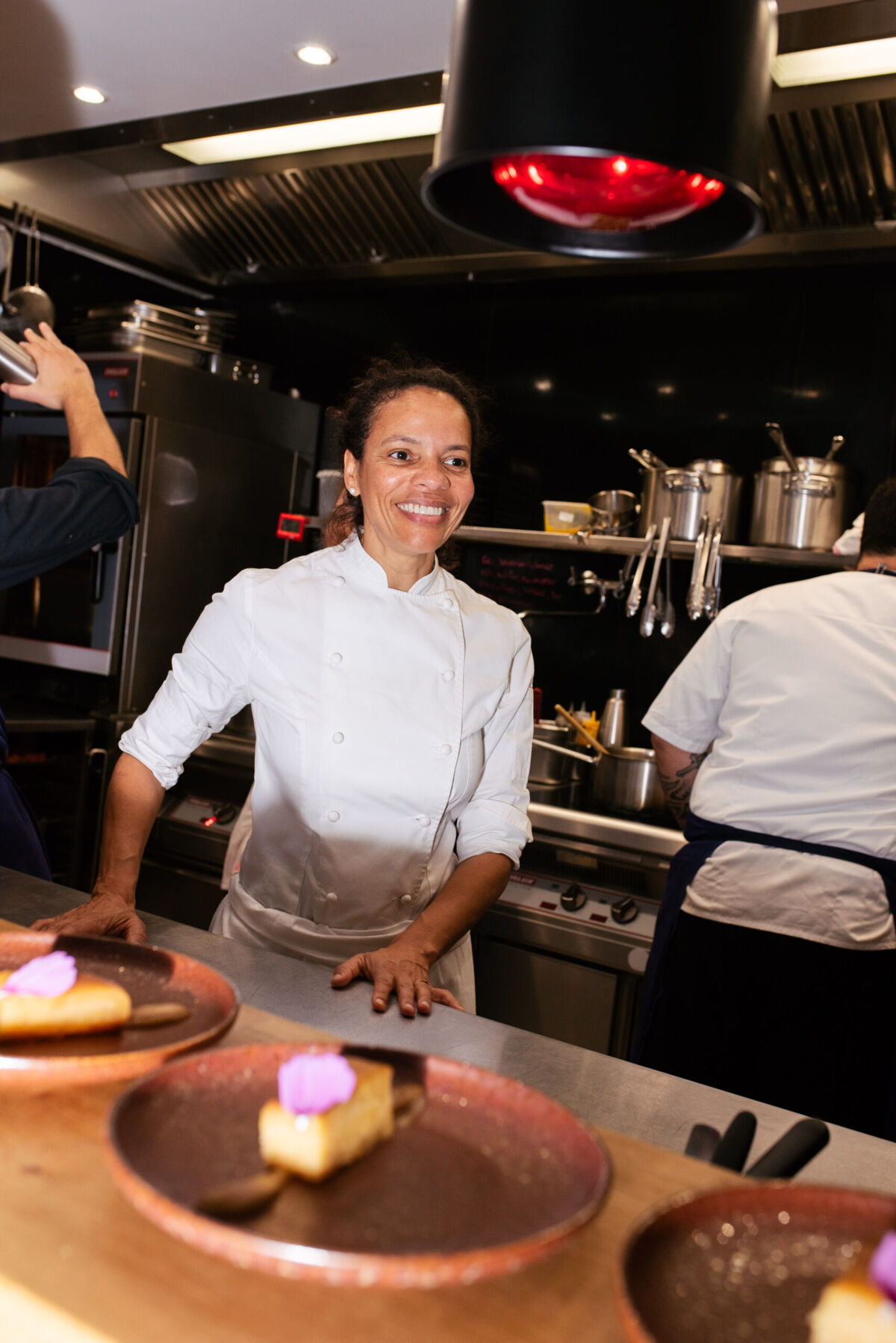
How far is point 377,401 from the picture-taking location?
A: 1749 mm

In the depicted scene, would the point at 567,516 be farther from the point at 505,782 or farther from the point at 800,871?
the point at 505,782

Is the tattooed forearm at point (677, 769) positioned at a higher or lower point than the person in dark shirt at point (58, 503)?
lower

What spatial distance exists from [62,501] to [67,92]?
1755 millimetres

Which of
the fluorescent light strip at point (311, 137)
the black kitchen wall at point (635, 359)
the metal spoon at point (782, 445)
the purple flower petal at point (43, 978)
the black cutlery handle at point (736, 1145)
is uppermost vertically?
the fluorescent light strip at point (311, 137)

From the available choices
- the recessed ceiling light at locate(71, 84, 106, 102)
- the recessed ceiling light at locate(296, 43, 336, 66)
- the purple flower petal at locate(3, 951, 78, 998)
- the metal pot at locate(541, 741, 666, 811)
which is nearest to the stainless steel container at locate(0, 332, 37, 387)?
the purple flower petal at locate(3, 951, 78, 998)

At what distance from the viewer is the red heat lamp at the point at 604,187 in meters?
0.93

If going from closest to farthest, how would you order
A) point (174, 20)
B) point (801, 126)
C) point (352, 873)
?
1. point (352, 873)
2. point (174, 20)
3. point (801, 126)

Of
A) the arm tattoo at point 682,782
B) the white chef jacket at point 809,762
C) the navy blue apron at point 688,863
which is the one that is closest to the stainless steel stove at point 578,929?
the arm tattoo at point 682,782

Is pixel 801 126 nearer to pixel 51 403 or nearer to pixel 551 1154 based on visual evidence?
pixel 51 403

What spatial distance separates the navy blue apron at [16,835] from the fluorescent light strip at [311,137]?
1891mm

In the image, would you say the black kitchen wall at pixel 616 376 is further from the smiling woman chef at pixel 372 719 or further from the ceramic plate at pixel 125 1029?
the ceramic plate at pixel 125 1029

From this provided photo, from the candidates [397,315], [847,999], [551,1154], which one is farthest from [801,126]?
[551,1154]

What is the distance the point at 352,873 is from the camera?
169 centimetres

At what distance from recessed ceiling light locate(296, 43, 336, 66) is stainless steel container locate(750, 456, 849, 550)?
4.73 ft
